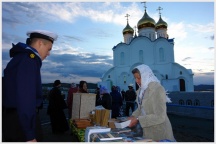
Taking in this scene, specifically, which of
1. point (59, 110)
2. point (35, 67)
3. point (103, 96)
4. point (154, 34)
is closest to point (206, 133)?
point (103, 96)

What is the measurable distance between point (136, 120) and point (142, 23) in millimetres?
33619

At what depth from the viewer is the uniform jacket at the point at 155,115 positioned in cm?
242

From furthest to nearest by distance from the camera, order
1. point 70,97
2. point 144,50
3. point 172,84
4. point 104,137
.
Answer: point 144,50 < point 172,84 < point 70,97 < point 104,137

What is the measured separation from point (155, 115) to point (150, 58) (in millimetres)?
31012

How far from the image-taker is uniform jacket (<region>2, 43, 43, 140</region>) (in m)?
1.56

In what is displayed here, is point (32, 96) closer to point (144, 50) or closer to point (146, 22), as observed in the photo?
point (144, 50)

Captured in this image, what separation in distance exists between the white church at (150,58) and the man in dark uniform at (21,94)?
28.4 meters

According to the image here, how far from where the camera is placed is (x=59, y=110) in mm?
6926

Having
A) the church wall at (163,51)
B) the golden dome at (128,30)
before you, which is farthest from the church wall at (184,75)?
the golden dome at (128,30)

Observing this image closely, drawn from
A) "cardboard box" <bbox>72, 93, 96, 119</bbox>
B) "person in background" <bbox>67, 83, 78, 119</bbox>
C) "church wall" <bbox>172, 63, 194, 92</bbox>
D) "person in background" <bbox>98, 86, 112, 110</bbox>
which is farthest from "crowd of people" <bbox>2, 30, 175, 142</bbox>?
"church wall" <bbox>172, 63, 194, 92</bbox>

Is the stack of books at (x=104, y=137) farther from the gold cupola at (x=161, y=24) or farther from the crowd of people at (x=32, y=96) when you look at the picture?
the gold cupola at (x=161, y=24)

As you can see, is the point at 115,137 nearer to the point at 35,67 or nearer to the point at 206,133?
the point at 35,67

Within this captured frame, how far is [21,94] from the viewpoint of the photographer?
156 centimetres

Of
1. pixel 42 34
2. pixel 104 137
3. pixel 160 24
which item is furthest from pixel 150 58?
pixel 42 34
